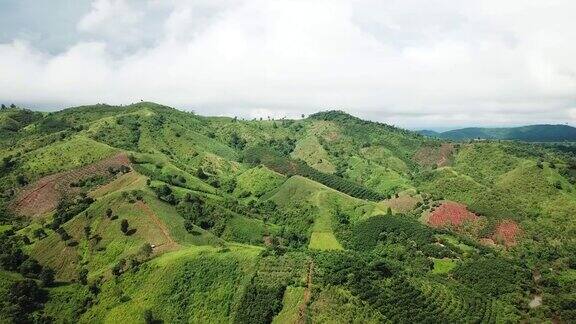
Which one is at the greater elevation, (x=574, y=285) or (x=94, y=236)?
(x=94, y=236)

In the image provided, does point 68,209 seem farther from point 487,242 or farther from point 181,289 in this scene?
point 487,242

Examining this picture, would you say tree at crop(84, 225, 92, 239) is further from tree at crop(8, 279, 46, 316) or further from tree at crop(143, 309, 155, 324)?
tree at crop(143, 309, 155, 324)

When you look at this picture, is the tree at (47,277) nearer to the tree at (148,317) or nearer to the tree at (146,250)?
the tree at (146,250)

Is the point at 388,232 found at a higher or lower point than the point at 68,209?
lower

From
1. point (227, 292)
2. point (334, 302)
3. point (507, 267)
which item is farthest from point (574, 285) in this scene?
point (227, 292)

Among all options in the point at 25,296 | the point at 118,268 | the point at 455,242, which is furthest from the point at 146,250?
the point at 455,242

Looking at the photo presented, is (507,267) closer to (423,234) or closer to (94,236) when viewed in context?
(423,234)

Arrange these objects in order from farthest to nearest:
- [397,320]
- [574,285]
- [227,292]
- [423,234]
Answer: [423,234]
[574,285]
[227,292]
[397,320]

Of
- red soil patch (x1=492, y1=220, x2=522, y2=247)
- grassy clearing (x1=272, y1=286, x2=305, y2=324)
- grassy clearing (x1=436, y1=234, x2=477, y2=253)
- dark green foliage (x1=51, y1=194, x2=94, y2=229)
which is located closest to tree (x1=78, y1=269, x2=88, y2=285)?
dark green foliage (x1=51, y1=194, x2=94, y2=229)
